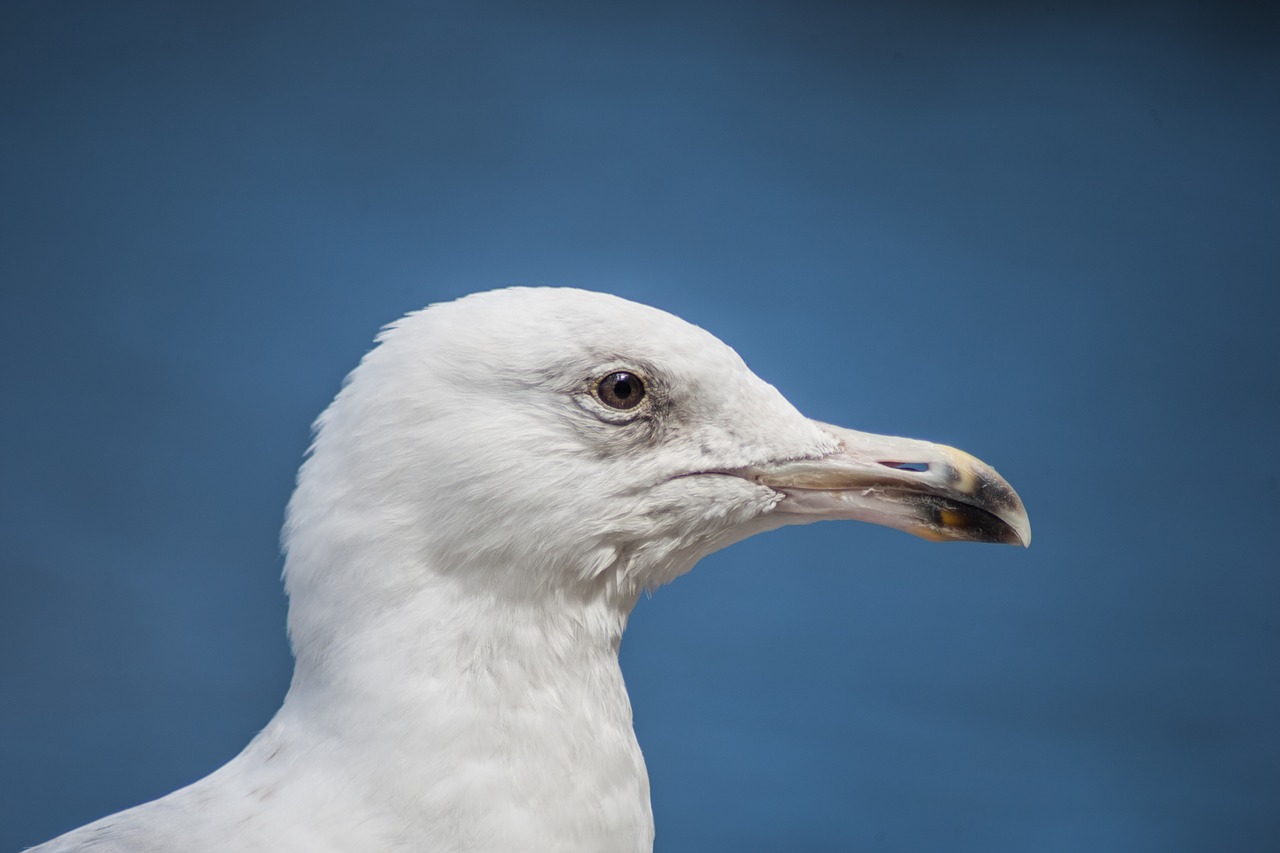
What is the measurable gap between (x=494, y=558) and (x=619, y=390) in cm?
31

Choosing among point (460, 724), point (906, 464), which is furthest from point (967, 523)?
point (460, 724)

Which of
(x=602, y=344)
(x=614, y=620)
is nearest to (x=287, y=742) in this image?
(x=614, y=620)

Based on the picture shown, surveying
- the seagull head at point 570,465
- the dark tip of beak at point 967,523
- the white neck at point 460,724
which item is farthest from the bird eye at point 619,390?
the dark tip of beak at point 967,523

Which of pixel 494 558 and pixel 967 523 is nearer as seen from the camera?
pixel 494 558

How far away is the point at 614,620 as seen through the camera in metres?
1.84

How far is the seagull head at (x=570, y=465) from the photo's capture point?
67.7 inches

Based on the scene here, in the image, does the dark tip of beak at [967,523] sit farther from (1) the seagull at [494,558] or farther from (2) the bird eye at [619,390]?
(2) the bird eye at [619,390]

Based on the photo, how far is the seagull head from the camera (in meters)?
1.72

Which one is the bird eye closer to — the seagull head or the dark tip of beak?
the seagull head

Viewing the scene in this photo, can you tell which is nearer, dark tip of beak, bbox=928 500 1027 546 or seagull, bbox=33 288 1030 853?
seagull, bbox=33 288 1030 853

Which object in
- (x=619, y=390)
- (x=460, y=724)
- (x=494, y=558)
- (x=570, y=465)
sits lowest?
(x=460, y=724)

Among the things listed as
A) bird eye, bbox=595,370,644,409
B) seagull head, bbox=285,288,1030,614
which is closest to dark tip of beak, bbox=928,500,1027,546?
seagull head, bbox=285,288,1030,614

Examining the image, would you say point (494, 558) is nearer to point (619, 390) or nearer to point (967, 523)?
point (619, 390)

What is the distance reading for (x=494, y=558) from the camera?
67.7 inches
